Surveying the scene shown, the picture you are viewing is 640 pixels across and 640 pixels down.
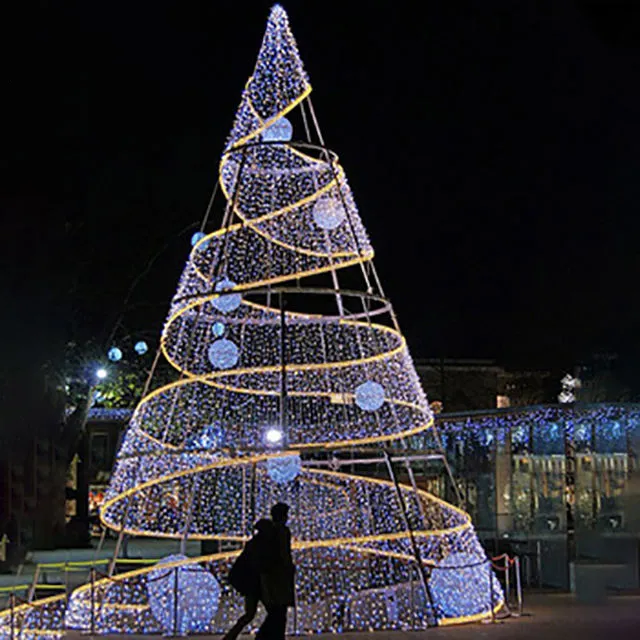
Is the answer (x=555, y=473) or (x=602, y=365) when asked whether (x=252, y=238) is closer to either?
(x=555, y=473)

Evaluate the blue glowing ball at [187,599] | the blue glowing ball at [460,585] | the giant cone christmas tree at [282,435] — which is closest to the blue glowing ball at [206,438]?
the giant cone christmas tree at [282,435]

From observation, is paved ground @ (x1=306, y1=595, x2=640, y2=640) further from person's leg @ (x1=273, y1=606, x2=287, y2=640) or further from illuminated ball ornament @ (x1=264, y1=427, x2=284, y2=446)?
illuminated ball ornament @ (x1=264, y1=427, x2=284, y2=446)

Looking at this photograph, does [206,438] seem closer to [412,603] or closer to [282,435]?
[282,435]

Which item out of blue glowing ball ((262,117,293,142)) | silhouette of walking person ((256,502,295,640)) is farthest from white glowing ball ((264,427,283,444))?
silhouette of walking person ((256,502,295,640))

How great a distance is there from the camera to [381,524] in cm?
1808

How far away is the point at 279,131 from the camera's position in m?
13.0

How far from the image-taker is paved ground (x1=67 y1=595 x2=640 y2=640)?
423 inches

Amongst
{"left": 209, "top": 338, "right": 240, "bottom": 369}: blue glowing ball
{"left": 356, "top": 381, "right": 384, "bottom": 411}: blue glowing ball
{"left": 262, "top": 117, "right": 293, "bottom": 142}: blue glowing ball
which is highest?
{"left": 262, "top": 117, "right": 293, "bottom": 142}: blue glowing ball

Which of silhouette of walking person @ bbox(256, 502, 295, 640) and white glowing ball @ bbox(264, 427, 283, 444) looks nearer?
silhouette of walking person @ bbox(256, 502, 295, 640)

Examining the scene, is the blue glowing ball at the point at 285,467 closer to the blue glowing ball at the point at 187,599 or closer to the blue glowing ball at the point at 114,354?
the blue glowing ball at the point at 187,599

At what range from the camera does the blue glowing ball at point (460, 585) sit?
1166 centimetres

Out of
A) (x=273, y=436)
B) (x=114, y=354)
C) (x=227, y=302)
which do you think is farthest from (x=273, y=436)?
(x=114, y=354)

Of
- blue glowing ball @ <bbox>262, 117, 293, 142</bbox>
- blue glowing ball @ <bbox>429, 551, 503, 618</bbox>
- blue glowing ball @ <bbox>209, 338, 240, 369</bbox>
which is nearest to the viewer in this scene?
blue glowing ball @ <bbox>429, 551, 503, 618</bbox>

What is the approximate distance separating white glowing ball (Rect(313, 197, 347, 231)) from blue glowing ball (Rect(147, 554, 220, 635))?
3.95 meters
